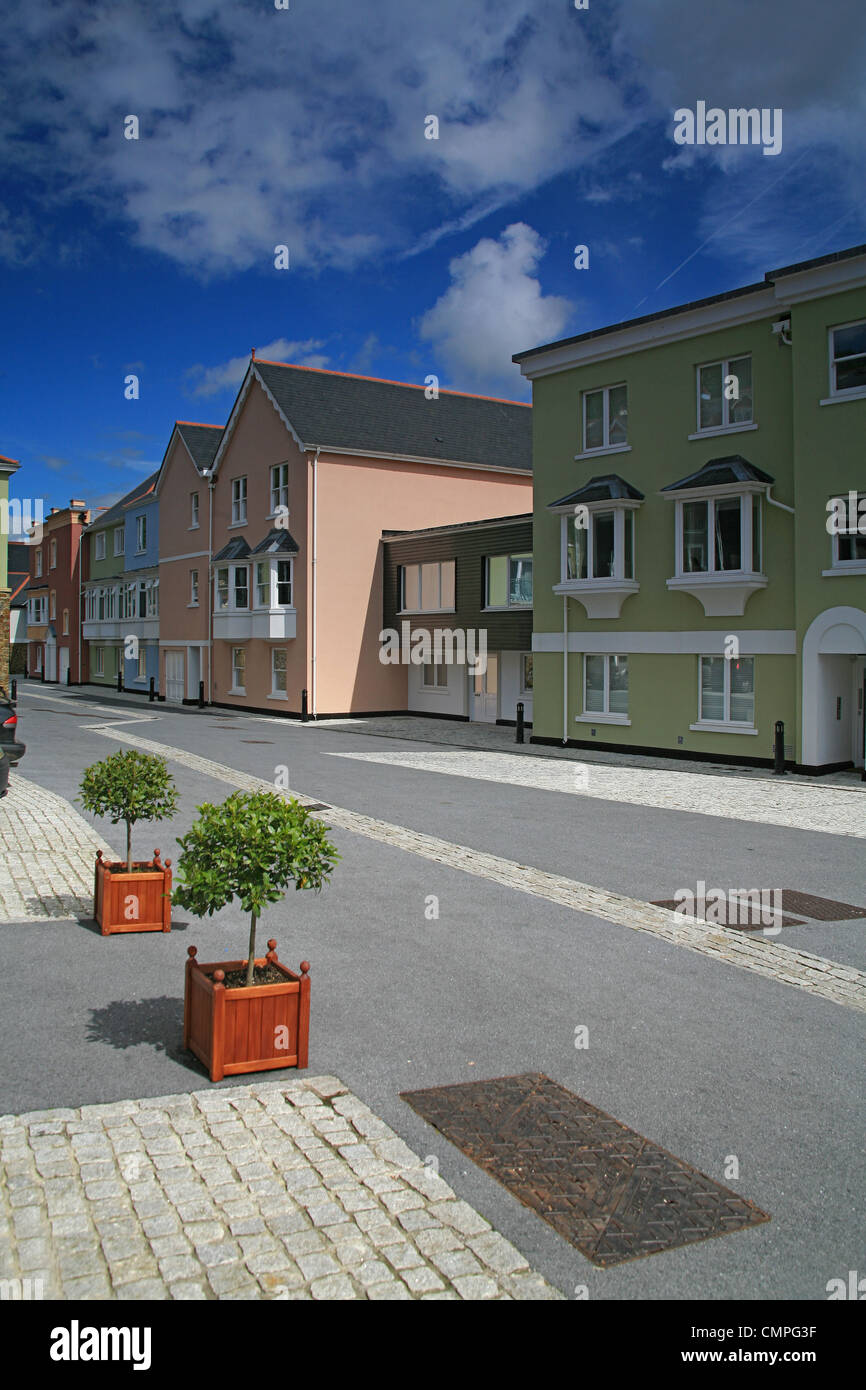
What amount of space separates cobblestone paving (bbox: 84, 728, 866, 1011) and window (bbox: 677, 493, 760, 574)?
412 inches

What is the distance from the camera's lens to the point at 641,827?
13.9 m

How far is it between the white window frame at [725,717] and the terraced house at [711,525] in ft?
0.18

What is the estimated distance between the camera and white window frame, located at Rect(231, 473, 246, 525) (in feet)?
126

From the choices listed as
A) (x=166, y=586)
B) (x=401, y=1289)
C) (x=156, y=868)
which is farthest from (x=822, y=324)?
(x=166, y=586)

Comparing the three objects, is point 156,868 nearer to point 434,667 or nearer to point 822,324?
point 822,324

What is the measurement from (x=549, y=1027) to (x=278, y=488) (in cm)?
3141

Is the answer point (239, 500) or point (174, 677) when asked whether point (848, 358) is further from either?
point (174, 677)

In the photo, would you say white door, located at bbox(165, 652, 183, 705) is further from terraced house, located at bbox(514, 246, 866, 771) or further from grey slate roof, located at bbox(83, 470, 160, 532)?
terraced house, located at bbox(514, 246, 866, 771)

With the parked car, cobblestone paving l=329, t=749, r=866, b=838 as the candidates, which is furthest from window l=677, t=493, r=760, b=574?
the parked car

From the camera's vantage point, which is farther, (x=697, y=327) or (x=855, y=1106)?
(x=697, y=327)

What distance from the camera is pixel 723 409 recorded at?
21391 millimetres

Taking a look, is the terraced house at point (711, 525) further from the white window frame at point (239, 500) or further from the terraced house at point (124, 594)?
the terraced house at point (124, 594)
